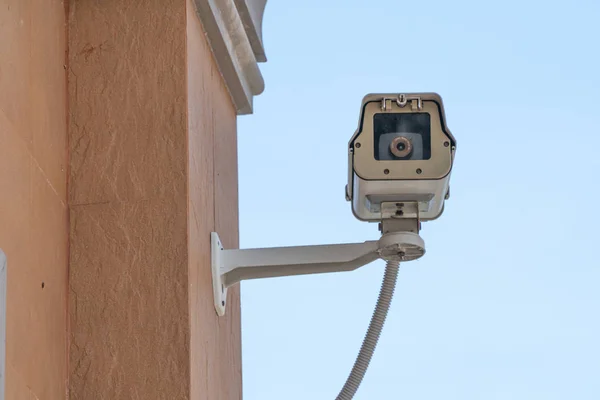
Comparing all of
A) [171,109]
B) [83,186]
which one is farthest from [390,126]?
[83,186]

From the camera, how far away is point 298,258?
4.26 m

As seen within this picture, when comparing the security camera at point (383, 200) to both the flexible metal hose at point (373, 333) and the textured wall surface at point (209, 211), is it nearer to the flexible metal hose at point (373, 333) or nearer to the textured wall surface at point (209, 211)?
the flexible metal hose at point (373, 333)

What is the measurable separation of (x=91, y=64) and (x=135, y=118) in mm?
214

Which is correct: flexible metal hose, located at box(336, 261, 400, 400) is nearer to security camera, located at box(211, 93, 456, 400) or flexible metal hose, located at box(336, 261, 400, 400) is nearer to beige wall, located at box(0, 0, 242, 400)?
security camera, located at box(211, 93, 456, 400)

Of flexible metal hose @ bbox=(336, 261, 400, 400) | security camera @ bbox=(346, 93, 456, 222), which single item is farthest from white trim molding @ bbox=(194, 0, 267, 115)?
flexible metal hose @ bbox=(336, 261, 400, 400)

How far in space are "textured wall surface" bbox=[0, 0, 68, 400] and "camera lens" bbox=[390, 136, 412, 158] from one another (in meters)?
0.94

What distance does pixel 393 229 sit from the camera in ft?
13.9

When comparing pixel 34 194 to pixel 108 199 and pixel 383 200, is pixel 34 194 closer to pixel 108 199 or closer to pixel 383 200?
pixel 108 199

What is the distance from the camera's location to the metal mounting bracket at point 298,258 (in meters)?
4.23

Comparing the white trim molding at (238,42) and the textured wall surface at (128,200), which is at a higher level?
the white trim molding at (238,42)

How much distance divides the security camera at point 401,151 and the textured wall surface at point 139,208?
0.48m

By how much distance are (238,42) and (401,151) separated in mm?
905

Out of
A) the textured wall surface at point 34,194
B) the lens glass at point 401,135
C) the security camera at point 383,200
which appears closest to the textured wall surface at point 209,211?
the security camera at point 383,200

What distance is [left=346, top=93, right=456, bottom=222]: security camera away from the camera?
4.07 metres
